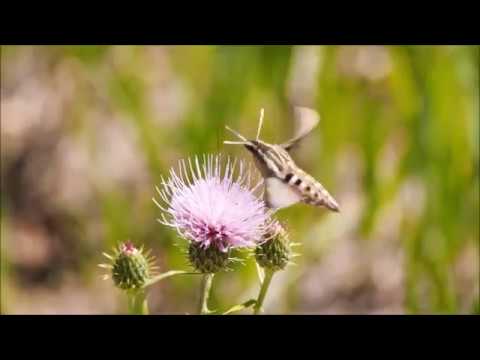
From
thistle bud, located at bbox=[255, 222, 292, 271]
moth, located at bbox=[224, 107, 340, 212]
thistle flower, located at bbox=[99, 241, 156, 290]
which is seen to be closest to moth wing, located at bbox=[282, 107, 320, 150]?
moth, located at bbox=[224, 107, 340, 212]

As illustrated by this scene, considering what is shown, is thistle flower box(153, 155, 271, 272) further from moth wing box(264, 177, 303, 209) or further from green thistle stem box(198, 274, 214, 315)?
moth wing box(264, 177, 303, 209)

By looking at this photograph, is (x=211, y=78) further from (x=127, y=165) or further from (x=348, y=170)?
(x=348, y=170)

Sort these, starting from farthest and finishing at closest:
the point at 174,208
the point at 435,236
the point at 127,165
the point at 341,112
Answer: the point at 127,165, the point at 341,112, the point at 435,236, the point at 174,208

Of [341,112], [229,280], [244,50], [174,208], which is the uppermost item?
[244,50]

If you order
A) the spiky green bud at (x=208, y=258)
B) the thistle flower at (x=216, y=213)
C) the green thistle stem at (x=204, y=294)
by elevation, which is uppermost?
the thistle flower at (x=216, y=213)

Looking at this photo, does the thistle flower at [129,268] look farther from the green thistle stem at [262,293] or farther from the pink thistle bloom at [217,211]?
the green thistle stem at [262,293]

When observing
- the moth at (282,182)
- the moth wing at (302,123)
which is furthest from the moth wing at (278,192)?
the moth wing at (302,123)

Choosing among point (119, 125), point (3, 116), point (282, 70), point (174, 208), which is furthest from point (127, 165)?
point (174, 208)
